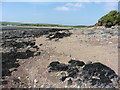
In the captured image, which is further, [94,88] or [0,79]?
[0,79]

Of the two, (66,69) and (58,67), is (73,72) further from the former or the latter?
(58,67)

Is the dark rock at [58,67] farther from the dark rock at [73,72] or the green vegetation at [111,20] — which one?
the green vegetation at [111,20]

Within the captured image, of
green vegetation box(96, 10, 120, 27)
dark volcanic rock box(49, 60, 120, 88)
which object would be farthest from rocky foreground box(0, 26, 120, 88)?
green vegetation box(96, 10, 120, 27)

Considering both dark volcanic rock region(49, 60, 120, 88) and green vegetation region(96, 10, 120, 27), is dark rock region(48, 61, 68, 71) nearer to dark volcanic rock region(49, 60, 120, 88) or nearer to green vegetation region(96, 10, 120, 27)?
dark volcanic rock region(49, 60, 120, 88)

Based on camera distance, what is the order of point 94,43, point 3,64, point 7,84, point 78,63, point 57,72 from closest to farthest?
point 7,84, point 57,72, point 78,63, point 3,64, point 94,43

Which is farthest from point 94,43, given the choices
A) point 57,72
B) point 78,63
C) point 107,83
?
point 107,83

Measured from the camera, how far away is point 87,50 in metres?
15.0

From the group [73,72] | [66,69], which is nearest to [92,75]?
[73,72]

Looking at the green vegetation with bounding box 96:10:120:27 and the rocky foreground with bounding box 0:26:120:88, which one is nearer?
the rocky foreground with bounding box 0:26:120:88

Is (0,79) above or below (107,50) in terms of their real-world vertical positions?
below

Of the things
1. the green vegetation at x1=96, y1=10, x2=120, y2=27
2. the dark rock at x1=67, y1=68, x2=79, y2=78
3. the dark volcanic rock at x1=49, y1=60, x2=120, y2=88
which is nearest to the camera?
the dark volcanic rock at x1=49, y1=60, x2=120, y2=88

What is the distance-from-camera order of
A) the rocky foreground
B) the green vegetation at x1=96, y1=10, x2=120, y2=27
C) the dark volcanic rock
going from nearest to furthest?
1. the dark volcanic rock
2. the rocky foreground
3. the green vegetation at x1=96, y1=10, x2=120, y2=27

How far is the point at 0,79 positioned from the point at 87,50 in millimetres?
6851

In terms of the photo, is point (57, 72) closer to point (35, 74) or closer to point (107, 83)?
point (35, 74)
